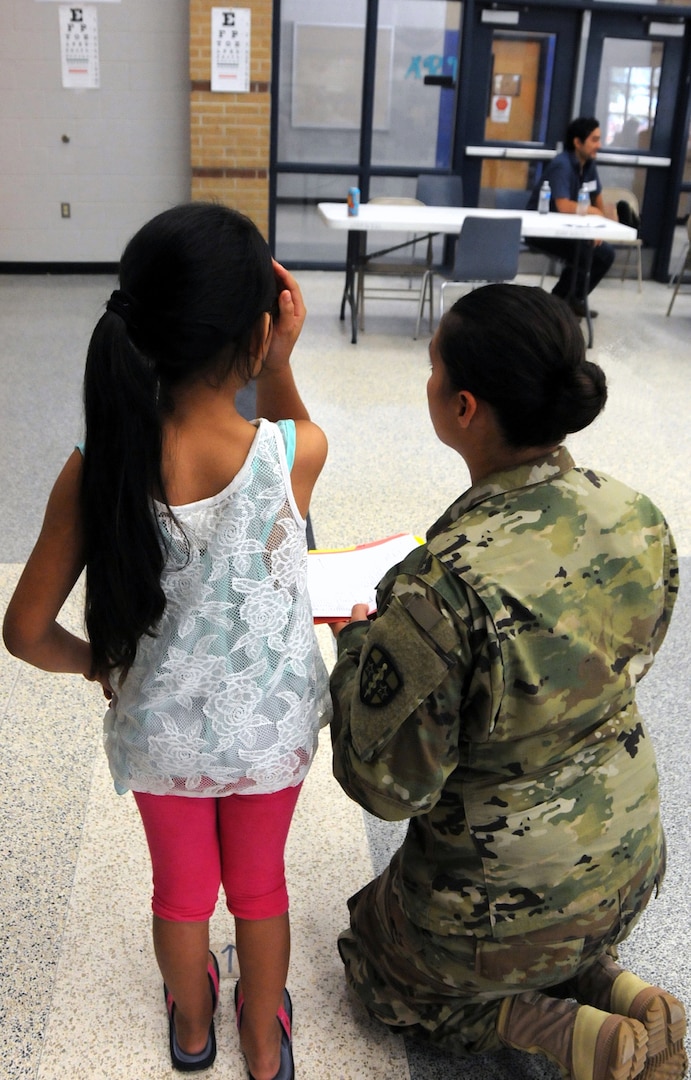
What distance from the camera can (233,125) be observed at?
23.3 ft

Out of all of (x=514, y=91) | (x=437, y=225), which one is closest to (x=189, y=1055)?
(x=437, y=225)

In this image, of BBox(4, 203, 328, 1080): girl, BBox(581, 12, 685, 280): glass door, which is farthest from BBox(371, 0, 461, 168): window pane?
BBox(4, 203, 328, 1080): girl

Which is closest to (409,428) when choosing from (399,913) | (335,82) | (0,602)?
(0,602)

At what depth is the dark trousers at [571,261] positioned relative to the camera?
6.52 meters

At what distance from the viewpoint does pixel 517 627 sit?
111cm

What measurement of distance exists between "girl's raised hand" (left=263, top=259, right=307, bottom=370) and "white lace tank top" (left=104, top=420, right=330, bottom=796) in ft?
0.35

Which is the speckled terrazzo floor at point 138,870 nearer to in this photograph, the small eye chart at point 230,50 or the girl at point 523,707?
the girl at point 523,707

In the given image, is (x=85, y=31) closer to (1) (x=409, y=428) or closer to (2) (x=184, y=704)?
(1) (x=409, y=428)

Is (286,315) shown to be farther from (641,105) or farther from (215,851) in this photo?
(641,105)

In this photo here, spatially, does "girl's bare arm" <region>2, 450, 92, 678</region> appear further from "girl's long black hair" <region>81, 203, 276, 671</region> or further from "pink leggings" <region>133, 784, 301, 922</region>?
"pink leggings" <region>133, 784, 301, 922</region>

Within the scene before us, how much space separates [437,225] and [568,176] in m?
1.34

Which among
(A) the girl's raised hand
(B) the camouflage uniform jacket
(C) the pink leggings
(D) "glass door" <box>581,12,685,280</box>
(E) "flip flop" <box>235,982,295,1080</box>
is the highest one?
(D) "glass door" <box>581,12,685,280</box>

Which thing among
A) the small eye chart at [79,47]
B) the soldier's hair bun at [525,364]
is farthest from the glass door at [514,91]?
the soldier's hair bun at [525,364]

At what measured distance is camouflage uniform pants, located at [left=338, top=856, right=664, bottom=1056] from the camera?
1.27m
